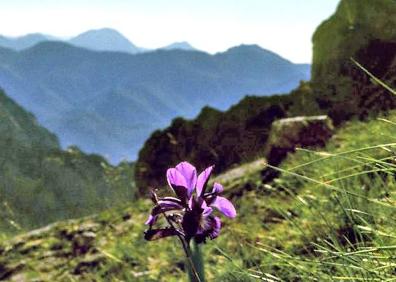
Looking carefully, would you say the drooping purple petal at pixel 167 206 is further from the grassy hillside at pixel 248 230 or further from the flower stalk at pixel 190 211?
the grassy hillside at pixel 248 230

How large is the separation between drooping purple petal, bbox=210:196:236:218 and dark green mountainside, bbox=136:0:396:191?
677 centimetres

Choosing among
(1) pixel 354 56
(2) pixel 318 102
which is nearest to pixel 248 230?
(2) pixel 318 102

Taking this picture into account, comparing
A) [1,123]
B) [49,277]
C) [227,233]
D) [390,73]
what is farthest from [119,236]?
[1,123]

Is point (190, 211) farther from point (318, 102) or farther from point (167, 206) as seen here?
point (318, 102)

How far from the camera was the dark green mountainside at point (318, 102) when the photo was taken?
32.2ft

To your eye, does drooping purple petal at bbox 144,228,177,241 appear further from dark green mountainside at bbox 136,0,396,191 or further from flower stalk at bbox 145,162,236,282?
dark green mountainside at bbox 136,0,396,191

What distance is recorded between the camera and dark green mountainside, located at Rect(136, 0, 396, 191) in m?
9.82

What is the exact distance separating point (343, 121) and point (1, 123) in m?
Answer: 97.4

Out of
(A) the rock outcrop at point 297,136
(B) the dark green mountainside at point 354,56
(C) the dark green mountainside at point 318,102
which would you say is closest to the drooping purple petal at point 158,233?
(A) the rock outcrop at point 297,136

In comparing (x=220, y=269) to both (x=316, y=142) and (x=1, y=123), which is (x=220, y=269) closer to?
(x=316, y=142)

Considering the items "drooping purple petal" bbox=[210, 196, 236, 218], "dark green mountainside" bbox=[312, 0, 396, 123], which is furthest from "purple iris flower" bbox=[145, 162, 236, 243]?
"dark green mountainside" bbox=[312, 0, 396, 123]

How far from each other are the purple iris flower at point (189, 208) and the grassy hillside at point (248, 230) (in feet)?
3.07

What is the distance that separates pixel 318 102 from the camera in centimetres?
1043

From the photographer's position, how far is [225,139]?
38.2ft
